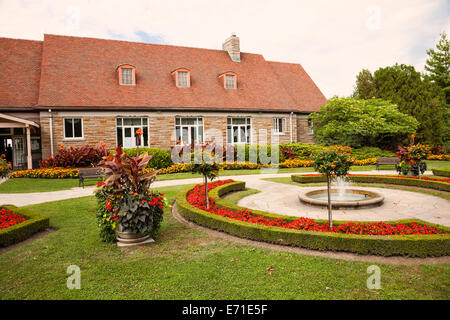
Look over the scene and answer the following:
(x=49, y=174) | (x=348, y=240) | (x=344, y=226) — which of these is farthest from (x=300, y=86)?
(x=348, y=240)

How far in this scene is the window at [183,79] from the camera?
2434 cm

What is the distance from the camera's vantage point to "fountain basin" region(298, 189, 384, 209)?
9.04 m

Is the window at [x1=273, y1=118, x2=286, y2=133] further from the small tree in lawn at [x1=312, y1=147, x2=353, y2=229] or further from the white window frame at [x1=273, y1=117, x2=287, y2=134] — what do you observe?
the small tree in lawn at [x1=312, y1=147, x2=353, y2=229]

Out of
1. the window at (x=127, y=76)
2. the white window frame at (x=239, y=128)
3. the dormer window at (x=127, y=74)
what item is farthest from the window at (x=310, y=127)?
the window at (x=127, y=76)

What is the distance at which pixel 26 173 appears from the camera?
17.0m

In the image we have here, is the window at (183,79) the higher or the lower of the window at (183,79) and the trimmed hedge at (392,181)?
the higher

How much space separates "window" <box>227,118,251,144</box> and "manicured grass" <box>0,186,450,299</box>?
18888 mm

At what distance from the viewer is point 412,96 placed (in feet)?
89.5

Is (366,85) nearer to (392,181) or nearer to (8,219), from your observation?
(392,181)

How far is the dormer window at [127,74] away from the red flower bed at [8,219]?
16136mm

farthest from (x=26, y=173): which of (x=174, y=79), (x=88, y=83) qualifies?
(x=174, y=79)

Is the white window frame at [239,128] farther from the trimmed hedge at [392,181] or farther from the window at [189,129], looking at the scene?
the trimmed hedge at [392,181]
